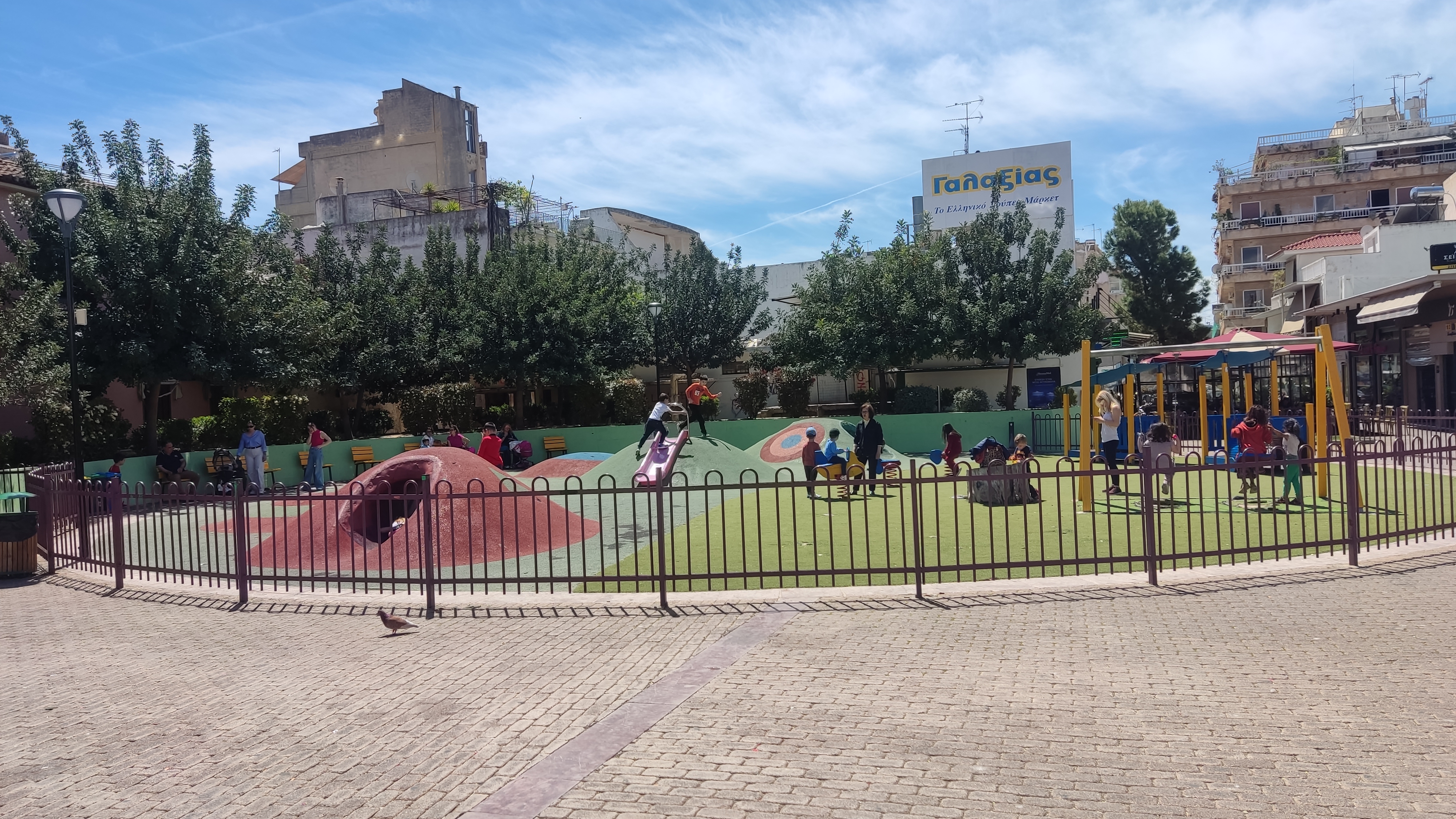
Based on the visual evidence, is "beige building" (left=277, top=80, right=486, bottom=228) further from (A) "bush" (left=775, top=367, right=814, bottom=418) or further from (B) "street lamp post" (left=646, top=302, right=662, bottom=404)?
(A) "bush" (left=775, top=367, right=814, bottom=418)

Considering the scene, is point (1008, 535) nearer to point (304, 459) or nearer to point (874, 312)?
point (304, 459)

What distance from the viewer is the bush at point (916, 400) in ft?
102

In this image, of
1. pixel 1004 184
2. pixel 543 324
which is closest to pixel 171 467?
pixel 543 324

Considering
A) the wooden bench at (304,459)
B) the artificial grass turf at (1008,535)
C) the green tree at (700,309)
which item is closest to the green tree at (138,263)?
the wooden bench at (304,459)

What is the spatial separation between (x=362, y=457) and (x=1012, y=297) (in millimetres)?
20139

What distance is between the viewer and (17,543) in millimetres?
11281

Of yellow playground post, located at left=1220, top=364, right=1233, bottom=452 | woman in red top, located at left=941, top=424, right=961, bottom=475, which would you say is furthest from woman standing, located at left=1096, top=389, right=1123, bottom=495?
yellow playground post, located at left=1220, top=364, right=1233, bottom=452

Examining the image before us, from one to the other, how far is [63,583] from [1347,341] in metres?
34.1

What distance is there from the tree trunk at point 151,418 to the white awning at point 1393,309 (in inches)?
1167

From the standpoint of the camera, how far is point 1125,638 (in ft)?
22.8

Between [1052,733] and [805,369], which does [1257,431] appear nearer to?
[1052,733]

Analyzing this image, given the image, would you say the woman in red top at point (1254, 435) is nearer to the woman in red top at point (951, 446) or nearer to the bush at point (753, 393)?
the woman in red top at point (951, 446)

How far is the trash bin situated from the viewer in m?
11.2

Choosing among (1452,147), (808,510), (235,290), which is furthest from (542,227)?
(1452,147)
